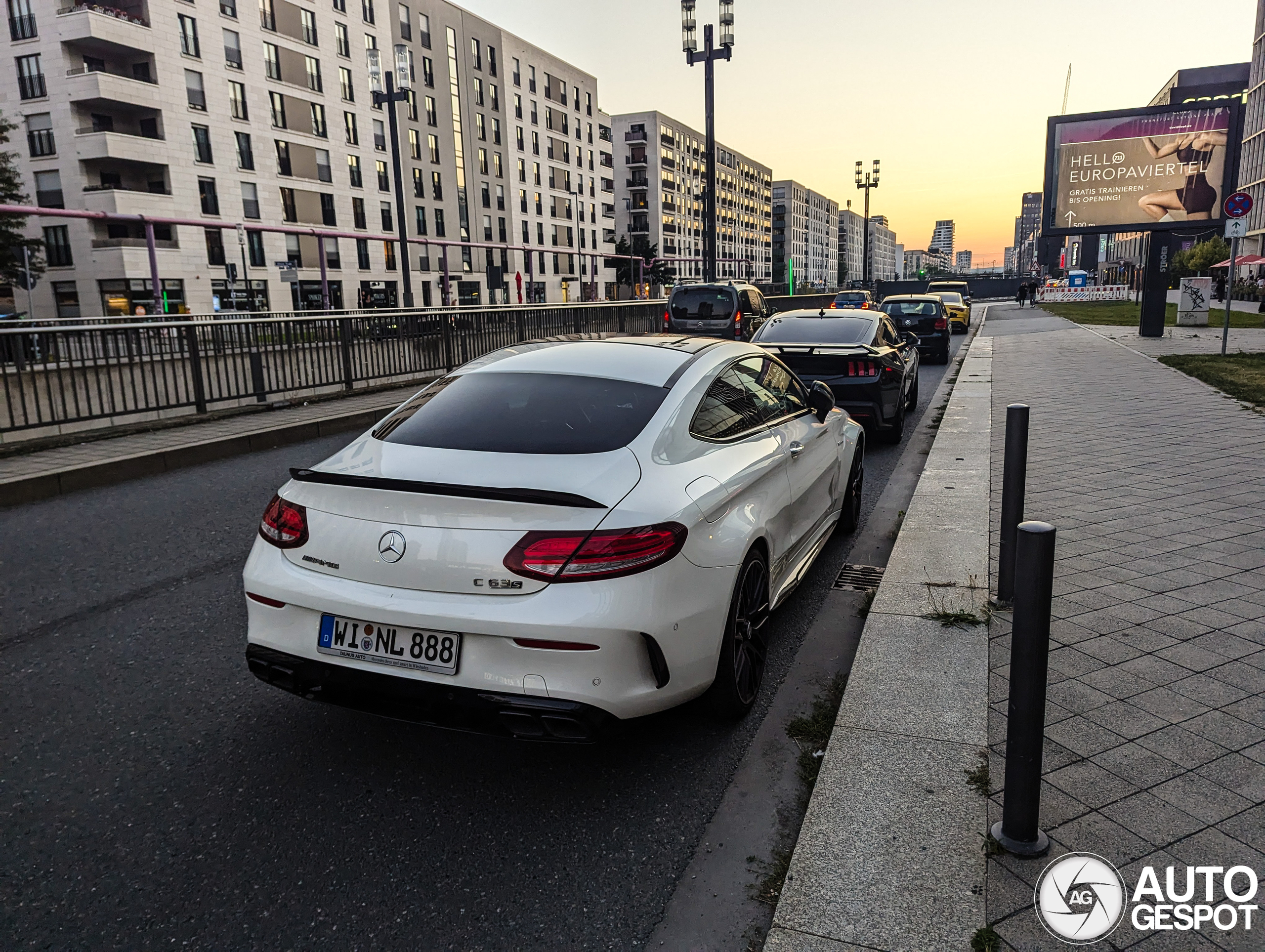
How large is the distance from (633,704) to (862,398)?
719 centimetres

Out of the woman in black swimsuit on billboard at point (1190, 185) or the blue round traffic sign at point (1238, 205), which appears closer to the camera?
the blue round traffic sign at point (1238, 205)

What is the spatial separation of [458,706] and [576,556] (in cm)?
60

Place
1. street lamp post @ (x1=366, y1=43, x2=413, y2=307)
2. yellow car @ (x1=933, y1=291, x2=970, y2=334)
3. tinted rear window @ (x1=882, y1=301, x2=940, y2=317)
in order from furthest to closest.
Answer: yellow car @ (x1=933, y1=291, x2=970, y2=334)
street lamp post @ (x1=366, y1=43, x2=413, y2=307)
tinted rear window @ (x1=882, y1=301, x2=940, y2=317)

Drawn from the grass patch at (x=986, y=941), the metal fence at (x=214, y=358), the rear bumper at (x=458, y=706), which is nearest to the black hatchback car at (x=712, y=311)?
the metal fence at (x=214, y=358)

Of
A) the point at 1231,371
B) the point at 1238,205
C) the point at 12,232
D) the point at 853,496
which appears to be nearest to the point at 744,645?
the point at 853,496

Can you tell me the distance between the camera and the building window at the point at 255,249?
4772 cm

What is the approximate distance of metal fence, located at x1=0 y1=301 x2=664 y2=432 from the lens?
937 centimetres

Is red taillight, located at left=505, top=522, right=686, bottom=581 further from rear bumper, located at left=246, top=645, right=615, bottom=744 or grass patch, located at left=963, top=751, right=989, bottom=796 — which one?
grass patch, located at left=963, top=751, right=989, bottom=796

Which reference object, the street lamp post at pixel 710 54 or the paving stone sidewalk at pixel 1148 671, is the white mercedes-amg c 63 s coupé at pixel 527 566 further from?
the street lamp post at pixel 710 54

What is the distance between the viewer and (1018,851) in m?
2.47

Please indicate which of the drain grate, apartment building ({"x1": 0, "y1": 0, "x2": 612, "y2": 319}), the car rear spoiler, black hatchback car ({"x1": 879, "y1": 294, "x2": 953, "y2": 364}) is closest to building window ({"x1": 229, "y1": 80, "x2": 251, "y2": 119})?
apartment building ({"x1": 0, "y1": 0, "x2": 612, "y2": 319})

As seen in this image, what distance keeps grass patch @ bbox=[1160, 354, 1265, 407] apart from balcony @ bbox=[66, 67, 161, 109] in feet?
152

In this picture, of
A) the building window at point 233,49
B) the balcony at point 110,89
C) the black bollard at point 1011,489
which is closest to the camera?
the black bollard at point 1011,489

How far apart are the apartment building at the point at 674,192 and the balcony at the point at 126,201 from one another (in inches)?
2575
